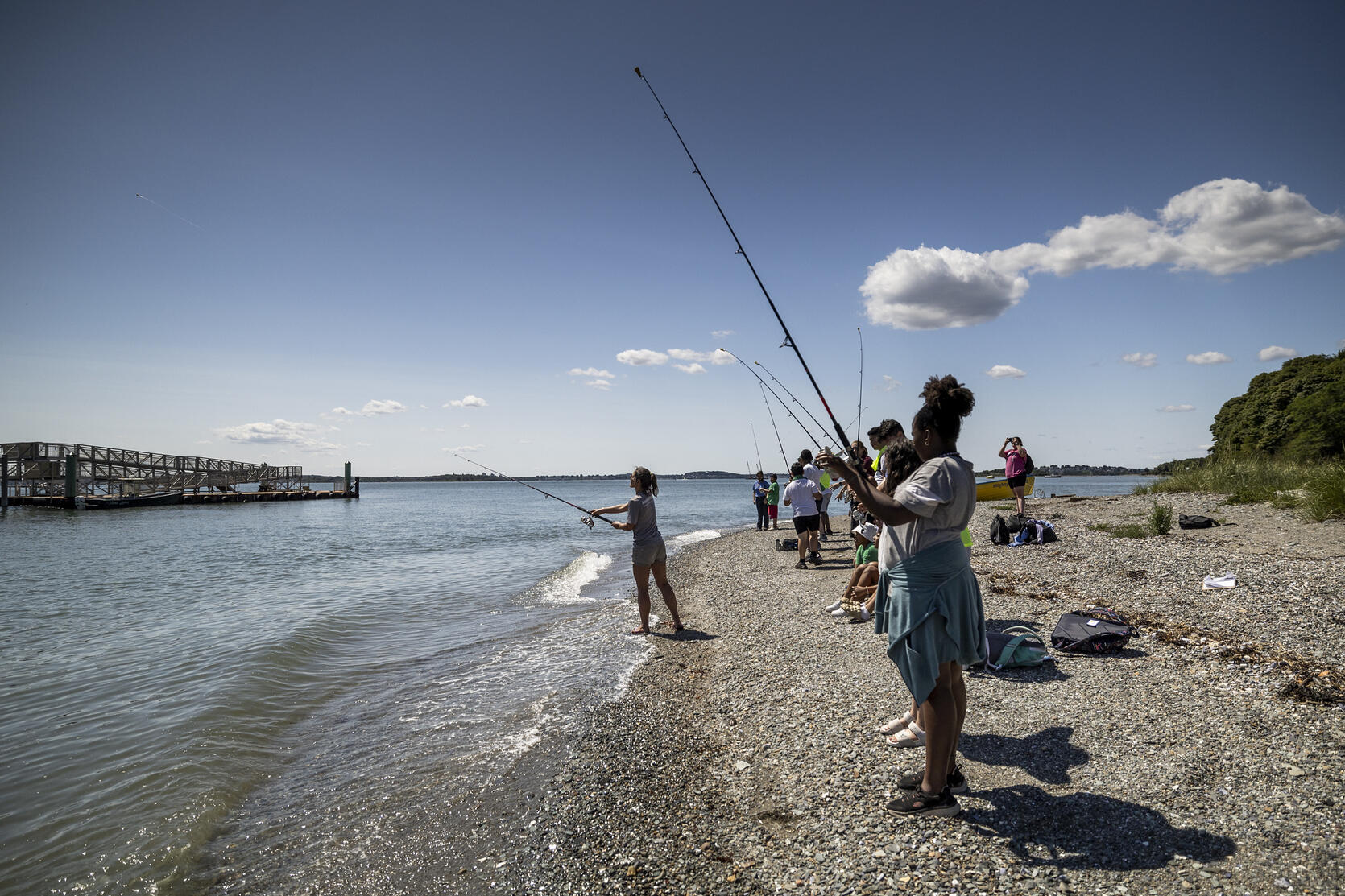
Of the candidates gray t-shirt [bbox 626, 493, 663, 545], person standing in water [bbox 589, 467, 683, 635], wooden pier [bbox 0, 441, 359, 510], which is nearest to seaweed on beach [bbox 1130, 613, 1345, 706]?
person standing in water [bbox 589, 467, 683, 635]

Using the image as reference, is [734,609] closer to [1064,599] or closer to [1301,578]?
[1064,599]

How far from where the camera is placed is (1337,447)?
79.0ft

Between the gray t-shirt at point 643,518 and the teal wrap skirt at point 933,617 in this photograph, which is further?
the gray t-shirt at point 643,518

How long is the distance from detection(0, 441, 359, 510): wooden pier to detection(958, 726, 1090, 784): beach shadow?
62.7 m

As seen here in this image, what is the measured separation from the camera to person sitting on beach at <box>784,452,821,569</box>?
12.1m

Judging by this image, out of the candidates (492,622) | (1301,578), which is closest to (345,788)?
(492,622)

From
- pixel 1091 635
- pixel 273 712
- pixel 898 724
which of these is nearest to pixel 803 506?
pixel 1091 635

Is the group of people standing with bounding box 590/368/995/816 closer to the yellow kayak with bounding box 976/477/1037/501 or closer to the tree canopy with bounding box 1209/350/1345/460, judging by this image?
the yellow kayak with bounding box 976/477/1037/501

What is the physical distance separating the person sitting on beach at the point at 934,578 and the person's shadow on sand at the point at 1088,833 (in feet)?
1.06

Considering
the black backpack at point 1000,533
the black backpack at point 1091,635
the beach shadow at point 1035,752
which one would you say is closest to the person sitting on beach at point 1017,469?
the black backpack at point 1000,533

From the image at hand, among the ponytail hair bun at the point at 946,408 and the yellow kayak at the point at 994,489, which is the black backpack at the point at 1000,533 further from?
the ponytail hair bun at the point at 946,408

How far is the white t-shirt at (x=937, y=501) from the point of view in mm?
3000

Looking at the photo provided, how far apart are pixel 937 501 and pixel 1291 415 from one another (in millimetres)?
40571

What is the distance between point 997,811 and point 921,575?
4.82 feet
